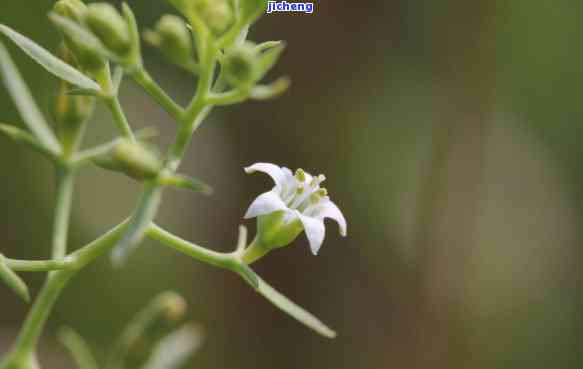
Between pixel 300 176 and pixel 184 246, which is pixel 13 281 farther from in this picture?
pixel 300 176

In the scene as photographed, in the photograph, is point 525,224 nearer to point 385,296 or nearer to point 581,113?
point 581,113

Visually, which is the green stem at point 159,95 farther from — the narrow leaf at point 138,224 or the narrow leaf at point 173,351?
the narrow leaf at point 173,351

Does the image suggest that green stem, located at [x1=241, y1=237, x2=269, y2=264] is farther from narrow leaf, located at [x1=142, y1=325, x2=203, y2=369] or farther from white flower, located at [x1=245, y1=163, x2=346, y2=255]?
narrow leaf, located at [x1=142, y1=325, x2=203, y2=369]

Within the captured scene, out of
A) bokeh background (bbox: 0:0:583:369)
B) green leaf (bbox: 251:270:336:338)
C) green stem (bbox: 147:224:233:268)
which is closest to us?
green leaf (bbox: 251:270:336:338)

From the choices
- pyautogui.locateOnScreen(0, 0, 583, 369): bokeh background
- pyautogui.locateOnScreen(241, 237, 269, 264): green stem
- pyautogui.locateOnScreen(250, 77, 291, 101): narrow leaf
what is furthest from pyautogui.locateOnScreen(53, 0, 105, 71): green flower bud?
pyautogui.locateOnScreen(0, 0, 583, 369): bokeh background

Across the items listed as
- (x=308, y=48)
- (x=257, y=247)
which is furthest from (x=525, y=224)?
(x=257, y=247)

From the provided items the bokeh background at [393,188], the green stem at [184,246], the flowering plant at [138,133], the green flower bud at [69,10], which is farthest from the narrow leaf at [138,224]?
the bokeh background at [393,188]
